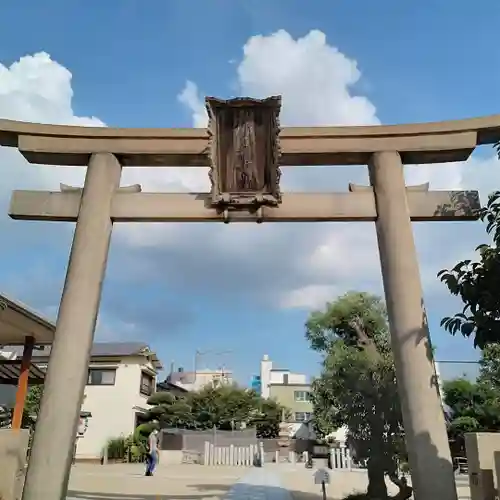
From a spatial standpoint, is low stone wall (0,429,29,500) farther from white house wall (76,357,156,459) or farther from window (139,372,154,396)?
window (139,372,154,396)

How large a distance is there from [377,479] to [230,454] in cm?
1651

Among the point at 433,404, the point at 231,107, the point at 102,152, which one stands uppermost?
the point at 231,107

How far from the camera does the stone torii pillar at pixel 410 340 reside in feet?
20.1

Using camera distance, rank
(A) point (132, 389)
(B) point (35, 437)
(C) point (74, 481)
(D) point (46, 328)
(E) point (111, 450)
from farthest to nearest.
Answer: (A) point (132, 389), (E) point (111, 450), (C) point (74, 481), (D) point (46, 328), (B) point (35, 437)

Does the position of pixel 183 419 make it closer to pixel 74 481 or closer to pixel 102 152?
pixel 74 481

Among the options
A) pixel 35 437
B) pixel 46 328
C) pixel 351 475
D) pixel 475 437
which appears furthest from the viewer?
pixel 351 475

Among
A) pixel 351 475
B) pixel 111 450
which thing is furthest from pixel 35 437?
pixel 111 450

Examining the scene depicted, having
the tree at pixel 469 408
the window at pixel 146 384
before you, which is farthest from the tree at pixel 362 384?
the window at pixel 146 384

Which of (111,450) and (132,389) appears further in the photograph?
(132,389)

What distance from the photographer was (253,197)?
23.9 ft

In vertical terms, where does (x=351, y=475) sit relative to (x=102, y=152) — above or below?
below

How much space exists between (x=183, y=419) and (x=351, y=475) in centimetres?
1380

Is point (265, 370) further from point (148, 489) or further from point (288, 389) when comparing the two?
point (148, 489)

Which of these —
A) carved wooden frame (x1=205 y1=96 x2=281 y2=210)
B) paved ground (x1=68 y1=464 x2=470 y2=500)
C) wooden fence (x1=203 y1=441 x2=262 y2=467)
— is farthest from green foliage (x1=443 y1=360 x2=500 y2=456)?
carved wooden frame (x1=205 y1=96 x2=281 y2=210)
